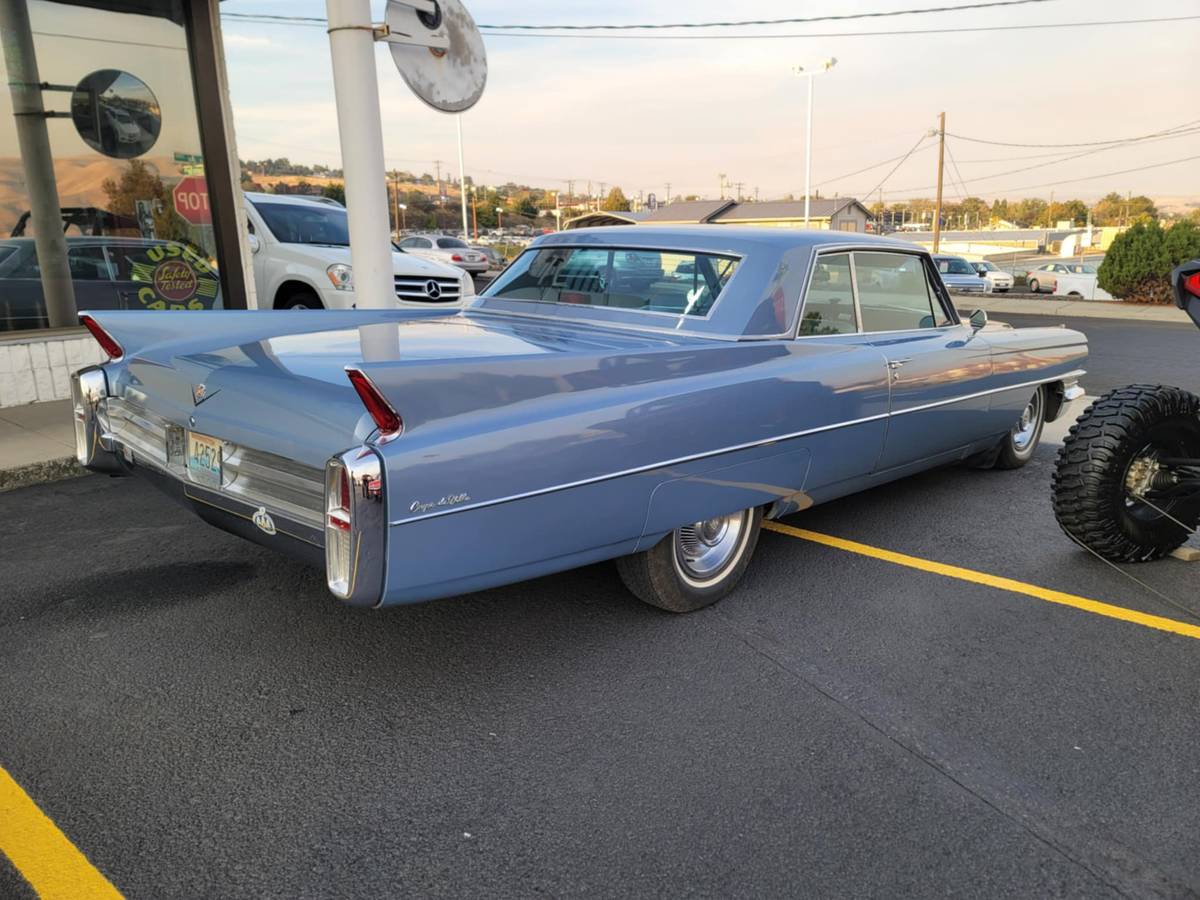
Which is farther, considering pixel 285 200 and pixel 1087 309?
pixel 1087 309

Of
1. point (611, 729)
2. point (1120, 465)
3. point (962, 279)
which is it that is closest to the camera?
point (611, 729)

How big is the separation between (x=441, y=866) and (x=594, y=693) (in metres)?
0.93

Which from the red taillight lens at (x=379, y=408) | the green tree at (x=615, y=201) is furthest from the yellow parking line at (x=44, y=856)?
the green tree at (x=615, y=201)

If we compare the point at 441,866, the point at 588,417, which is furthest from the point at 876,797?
the point at 588,417

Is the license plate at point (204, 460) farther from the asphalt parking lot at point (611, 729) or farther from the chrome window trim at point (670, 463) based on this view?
the chrome window trim at point (670, 463)

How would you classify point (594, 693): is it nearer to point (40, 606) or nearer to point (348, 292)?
point (40, 606)

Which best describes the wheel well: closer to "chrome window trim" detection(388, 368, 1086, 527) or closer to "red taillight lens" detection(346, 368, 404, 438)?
"chrome window trim" detection(388, 368, 1086, 527)

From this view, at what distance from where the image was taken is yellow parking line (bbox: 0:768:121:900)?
2.09 meters

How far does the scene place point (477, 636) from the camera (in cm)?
343

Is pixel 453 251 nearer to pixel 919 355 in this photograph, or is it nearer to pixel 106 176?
pixel 106 176

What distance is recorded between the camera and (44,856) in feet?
7.24

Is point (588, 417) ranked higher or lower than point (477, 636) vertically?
higher

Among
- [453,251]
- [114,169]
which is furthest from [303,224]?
[453,251]

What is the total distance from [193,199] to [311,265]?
4.05ft
